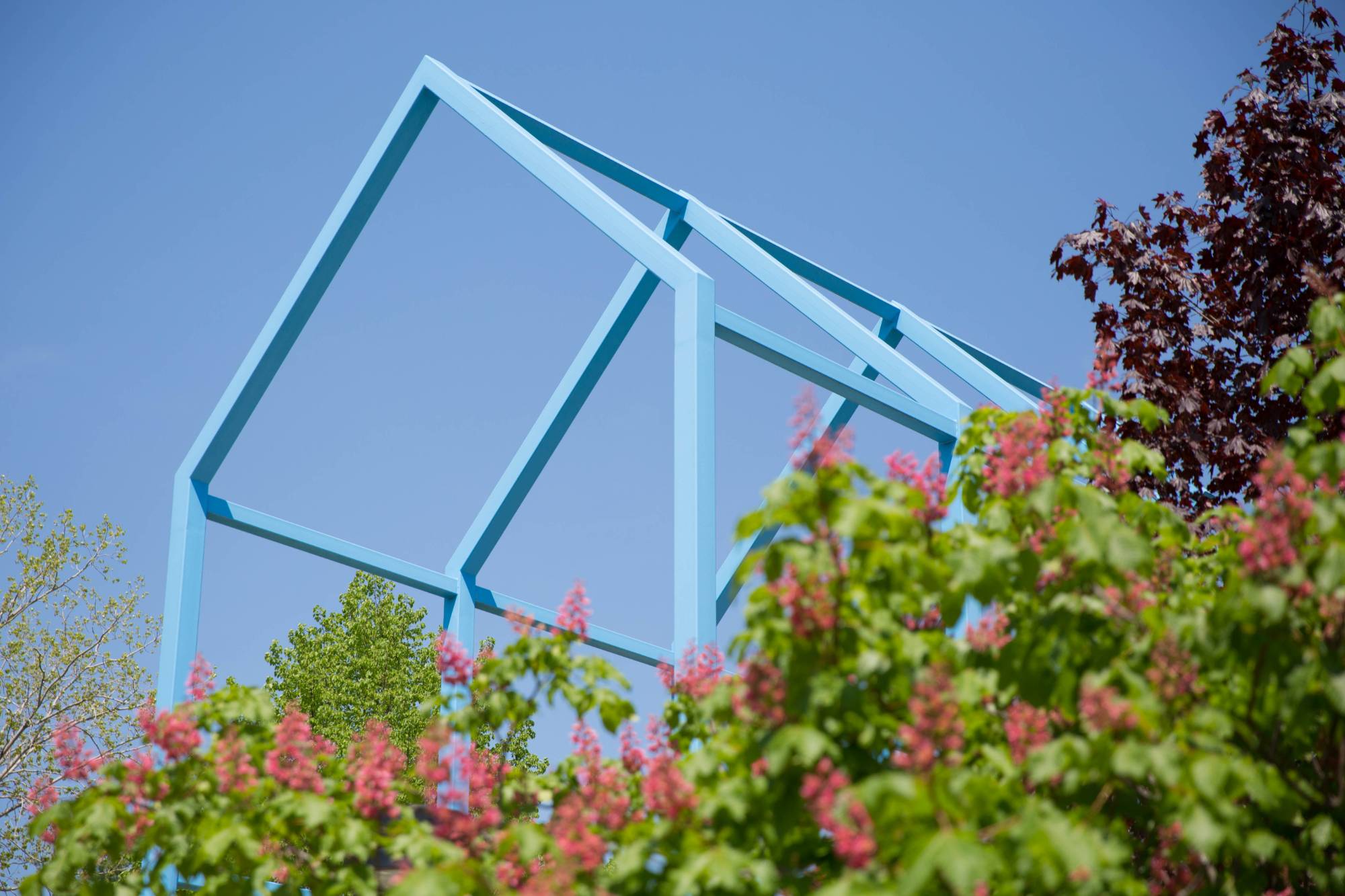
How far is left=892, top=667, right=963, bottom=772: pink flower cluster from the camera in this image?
2887 mm

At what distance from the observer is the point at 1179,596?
13.6ft

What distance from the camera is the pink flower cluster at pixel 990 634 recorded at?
3850mm

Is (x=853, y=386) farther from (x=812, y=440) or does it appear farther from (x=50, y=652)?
(x=50, y=652)

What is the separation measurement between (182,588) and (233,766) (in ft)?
17.6

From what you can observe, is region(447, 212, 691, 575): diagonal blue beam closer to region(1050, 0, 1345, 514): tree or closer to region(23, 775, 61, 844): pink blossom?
Result: region(1050, 0, 1345, 514): tree

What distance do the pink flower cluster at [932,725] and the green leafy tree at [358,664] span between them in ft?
70.2

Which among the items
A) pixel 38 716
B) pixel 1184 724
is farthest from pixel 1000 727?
pixel 38 716

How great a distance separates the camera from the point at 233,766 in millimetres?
4285

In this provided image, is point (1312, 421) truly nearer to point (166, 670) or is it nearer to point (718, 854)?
point (718, 854)

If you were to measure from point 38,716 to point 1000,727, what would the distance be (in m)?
18.1

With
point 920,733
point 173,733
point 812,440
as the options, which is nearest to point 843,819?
point 920,733

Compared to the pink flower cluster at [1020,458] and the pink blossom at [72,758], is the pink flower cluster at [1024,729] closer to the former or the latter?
the pink flower cluster at [1020,458]

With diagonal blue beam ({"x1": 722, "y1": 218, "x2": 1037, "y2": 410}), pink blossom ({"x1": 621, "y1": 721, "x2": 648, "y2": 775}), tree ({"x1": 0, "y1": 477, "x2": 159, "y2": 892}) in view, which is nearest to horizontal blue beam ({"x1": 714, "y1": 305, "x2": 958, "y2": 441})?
diagonal blue beam ({"x1": 722, "y1": 218, "x2": 1037, "y2": 410})

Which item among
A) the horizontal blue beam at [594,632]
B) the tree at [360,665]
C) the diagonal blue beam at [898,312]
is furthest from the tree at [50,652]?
the diagonal blue beam at [898,312]
